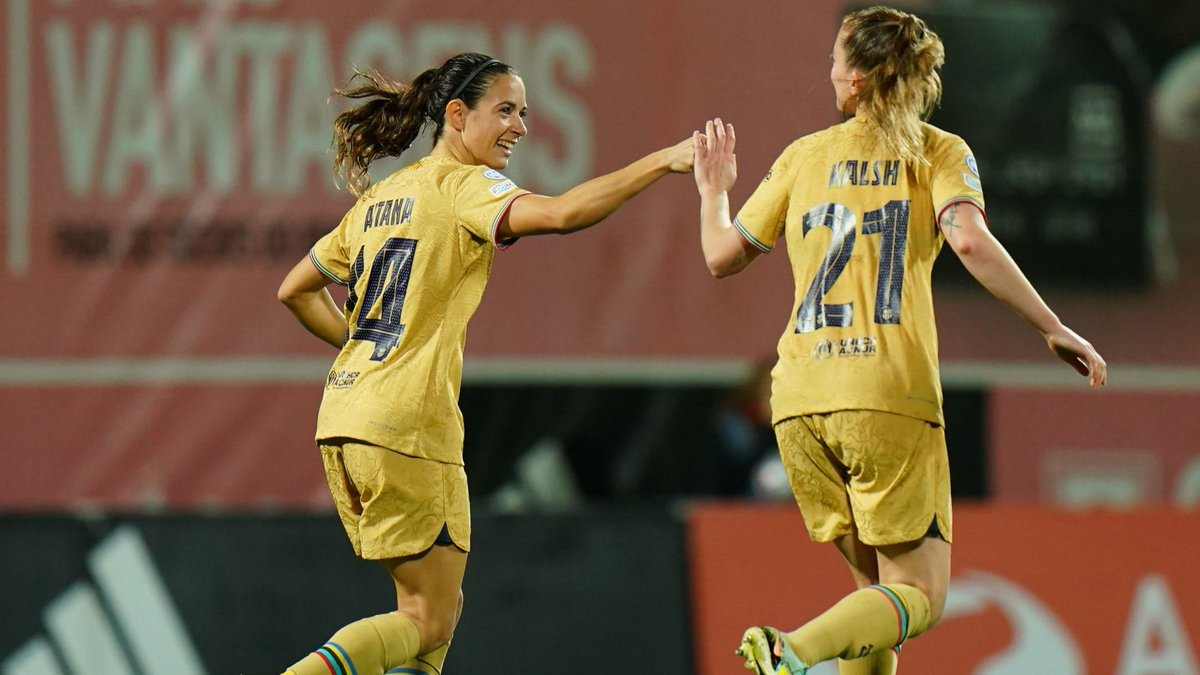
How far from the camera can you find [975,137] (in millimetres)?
8984

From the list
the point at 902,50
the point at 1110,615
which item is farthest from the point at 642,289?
the point at 902,50

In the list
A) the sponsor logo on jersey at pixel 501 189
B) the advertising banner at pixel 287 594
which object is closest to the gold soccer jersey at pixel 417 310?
the sponsor logo on jersey at pixel 501 189

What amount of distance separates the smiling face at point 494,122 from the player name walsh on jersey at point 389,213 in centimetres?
25

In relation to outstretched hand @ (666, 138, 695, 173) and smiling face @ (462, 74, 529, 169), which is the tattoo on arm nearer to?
outstretched hand @ (666, 138, 695, 173)

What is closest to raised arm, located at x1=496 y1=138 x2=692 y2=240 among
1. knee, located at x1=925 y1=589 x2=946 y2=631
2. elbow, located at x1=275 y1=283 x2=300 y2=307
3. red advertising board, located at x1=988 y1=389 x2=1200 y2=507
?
elbow, located at x1=275 y1=283 x2=300 y2=307

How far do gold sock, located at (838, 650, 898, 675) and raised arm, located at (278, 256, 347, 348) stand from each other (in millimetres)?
1652

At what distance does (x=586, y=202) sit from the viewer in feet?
14.7

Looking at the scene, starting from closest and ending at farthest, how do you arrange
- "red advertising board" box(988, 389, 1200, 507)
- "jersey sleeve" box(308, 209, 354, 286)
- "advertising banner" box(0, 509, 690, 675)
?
"jersey sleeve" box(308, 209, 354, 286) → "advertising banner" box(0, 509, 690, 675) → "red advertising board" box(988, 389, 1200, 507)

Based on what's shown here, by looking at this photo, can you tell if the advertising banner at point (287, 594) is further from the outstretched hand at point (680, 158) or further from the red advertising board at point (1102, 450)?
the outstretched hand at point (680, 158)

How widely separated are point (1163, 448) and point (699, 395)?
7.89 feet

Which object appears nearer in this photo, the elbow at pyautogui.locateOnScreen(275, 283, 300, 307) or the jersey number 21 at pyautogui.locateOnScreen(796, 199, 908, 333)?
the jersey number 21 at pyautogui.locateOnScreen(796, 199, 908, 333)

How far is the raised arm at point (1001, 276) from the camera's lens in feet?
Result: 14.6

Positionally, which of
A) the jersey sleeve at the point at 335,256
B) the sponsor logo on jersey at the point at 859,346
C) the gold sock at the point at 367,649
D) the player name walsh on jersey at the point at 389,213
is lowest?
the gold sock at the point at 367,649

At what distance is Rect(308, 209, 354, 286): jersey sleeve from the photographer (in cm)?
500
